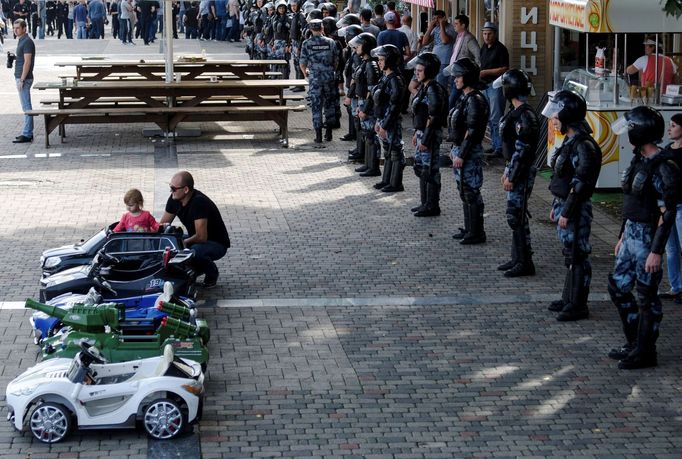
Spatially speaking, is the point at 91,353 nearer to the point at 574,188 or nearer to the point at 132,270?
the point at 132,270

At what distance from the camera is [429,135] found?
14172 mm

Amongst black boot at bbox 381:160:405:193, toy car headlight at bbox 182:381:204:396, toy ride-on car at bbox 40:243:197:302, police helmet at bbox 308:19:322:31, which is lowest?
toy car headlight at bbox 182:381:204:396

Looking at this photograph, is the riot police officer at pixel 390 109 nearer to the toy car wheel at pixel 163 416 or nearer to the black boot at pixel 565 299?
the black boot at pixel 565 299

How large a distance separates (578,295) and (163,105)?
1098 cm

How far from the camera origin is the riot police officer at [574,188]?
33.0ft

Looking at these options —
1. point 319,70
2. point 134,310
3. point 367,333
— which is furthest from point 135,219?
point 319,70

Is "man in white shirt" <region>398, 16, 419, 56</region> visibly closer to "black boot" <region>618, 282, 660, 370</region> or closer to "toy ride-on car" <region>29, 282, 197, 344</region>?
"toy ride-on car" <region>29, 282, 197, 344</region>

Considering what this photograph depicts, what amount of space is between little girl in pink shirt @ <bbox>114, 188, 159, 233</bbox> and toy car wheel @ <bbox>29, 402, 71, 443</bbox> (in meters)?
3.41

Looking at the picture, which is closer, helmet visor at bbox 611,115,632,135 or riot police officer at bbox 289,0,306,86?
helmet visor at bbox 611,115,632,135

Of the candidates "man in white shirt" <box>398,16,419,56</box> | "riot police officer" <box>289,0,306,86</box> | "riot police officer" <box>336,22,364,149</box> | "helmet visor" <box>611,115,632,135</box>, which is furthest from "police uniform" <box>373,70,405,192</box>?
"riot police officer" <box>289,0,306,86</box>

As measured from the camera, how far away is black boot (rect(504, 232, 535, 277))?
1177cm

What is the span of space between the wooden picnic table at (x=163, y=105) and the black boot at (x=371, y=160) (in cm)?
267

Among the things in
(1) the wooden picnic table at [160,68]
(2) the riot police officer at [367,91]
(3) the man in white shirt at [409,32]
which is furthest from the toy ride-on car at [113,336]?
(3) the man in white shirt at [409,32]

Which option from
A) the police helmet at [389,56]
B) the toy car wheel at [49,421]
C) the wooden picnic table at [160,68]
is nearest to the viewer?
the toy car wheel at [49,421]
